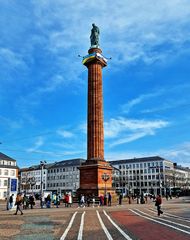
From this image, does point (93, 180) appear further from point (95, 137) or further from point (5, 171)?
point (5, 171)

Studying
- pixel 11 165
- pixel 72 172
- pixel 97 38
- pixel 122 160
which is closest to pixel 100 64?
pixel 97 38

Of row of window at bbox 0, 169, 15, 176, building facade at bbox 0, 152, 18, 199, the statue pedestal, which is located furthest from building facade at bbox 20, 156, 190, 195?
the statue pedestal

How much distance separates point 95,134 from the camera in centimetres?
4800

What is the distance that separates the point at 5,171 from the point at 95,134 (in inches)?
1946

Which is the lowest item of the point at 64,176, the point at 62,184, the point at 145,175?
the point at 62,184

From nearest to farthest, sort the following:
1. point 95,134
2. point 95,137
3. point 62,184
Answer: point 95,137, point 95,134, point 62,184

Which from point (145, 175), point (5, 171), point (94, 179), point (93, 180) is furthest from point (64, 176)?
point (94, 179)

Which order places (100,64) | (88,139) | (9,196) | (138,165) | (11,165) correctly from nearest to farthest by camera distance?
(9,196), (88,139), (100,64), (11,165), (138,165)

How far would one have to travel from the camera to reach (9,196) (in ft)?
110

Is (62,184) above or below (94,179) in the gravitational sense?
below

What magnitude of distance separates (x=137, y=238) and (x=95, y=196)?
32114 millimetres

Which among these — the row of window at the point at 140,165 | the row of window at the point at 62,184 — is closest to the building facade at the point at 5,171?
the row of window at the point at 62,184

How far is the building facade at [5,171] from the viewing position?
8694cm

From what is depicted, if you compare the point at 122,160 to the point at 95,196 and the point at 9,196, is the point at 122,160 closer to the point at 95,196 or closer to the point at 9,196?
the point at 95,196
